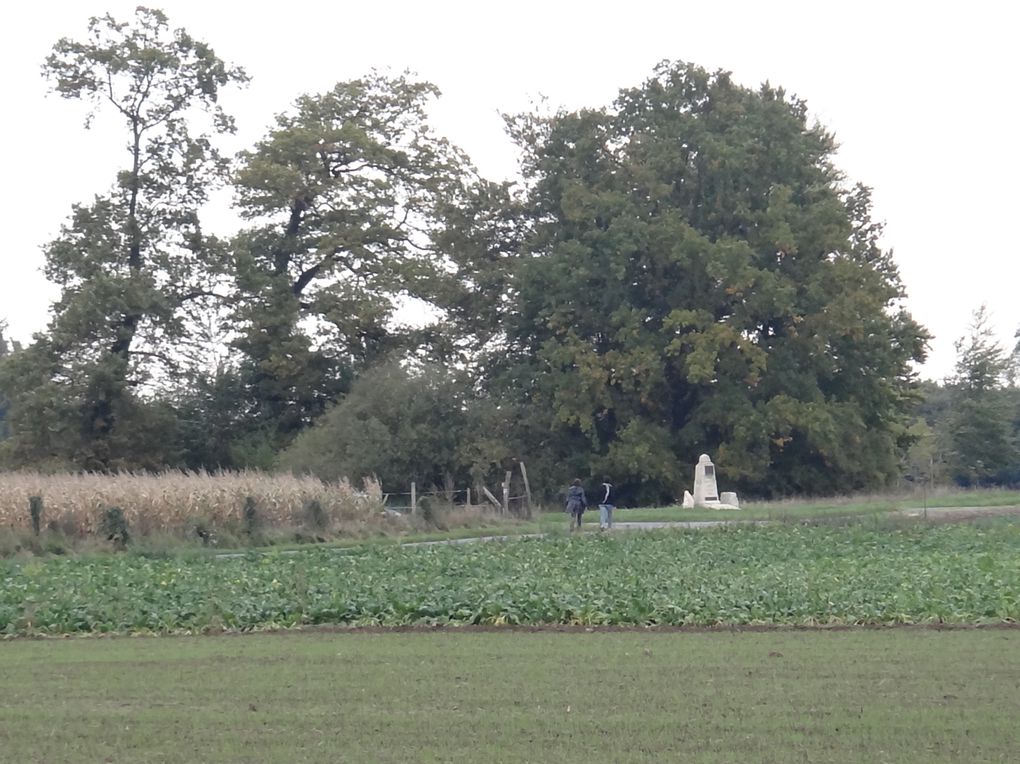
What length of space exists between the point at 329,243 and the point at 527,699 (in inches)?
1960

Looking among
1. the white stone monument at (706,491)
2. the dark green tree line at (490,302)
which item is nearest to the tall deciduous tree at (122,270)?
the dark green tree line at (490,302)

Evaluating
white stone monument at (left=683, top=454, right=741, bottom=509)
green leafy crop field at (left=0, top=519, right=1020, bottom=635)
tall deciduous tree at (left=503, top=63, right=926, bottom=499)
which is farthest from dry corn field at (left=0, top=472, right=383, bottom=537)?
tall deciduous tree at (left=503, top=63, right=926, bottom=499)

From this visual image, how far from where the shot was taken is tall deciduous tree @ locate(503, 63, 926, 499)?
56.2 metres

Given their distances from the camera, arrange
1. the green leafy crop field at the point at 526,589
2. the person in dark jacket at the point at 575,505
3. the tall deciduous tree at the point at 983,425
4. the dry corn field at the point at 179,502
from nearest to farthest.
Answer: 1. the green leafy crop field at the point at 526,589
2. the dry corn field at the point at 179,502
3. the person in dark jacket at the point at 575,505
4. the tall deciduous tree at the point at 983,425

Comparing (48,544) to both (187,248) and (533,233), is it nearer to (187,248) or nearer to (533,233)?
(187,248)

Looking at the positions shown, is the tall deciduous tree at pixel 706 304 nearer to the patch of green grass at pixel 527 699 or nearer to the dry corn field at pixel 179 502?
the dry corn field at pixel 179 502

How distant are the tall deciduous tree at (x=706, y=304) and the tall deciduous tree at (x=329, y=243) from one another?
19.9ft

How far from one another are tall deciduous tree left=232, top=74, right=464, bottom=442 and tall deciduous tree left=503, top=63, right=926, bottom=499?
238 inches

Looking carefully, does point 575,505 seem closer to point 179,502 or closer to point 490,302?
point 179,502

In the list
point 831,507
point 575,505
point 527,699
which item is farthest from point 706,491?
point 527,699

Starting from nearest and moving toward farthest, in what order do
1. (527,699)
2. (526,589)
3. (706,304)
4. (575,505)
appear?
(527,699), (526,589), (575,505), (706,304)

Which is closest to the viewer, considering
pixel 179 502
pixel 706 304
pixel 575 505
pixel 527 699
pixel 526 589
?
pixel 527 699

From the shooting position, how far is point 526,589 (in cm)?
1952

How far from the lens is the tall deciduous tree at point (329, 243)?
2347 inches
